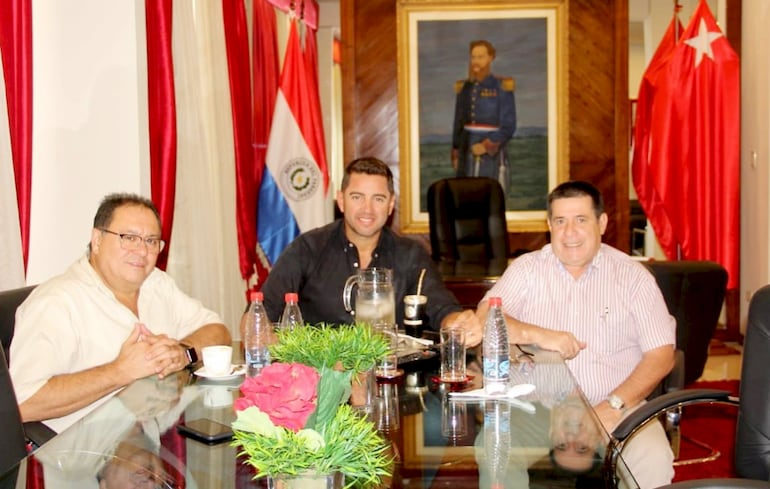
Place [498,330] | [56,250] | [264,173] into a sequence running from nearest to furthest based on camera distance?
[498,330], [56,250], [264,173]

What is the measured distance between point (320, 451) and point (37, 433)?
3.82 feet

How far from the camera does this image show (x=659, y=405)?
6.40ft

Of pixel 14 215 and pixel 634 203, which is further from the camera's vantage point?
pixel 634 203

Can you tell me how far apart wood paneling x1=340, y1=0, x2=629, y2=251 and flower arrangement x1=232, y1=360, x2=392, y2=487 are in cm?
569

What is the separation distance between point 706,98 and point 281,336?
4948mm

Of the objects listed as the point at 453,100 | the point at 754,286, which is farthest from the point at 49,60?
the point at 754,286

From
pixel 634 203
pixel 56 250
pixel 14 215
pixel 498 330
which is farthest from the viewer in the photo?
pixel 634 203

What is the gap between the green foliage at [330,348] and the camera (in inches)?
59.3

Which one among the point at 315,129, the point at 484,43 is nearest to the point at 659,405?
the point at 315,129

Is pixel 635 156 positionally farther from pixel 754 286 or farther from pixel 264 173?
pixel 264 173

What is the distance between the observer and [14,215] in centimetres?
250

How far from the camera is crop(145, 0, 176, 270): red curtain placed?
134 inches

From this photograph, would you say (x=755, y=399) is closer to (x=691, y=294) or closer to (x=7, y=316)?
(x=691, y=294)

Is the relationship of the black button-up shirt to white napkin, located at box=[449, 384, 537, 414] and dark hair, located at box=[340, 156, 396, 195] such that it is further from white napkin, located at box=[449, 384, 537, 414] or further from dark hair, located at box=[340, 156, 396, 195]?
white napkin, located at box=[449, 384, 537, 414]
